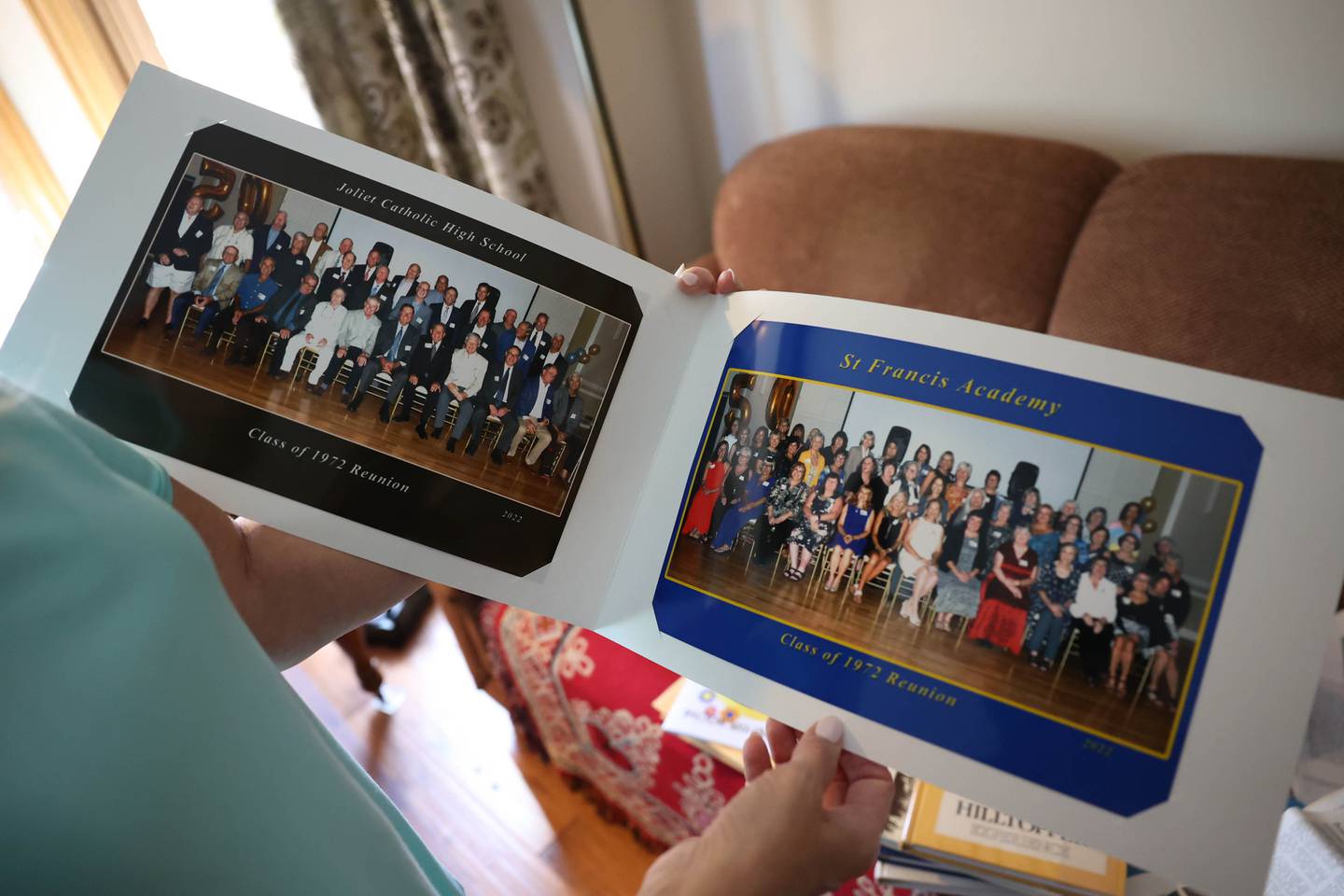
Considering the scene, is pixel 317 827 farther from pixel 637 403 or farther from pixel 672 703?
pixel 672 703

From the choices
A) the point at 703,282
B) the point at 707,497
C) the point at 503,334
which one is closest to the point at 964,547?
the point at 707,497

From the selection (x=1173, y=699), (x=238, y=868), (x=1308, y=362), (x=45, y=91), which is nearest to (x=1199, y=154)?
(x=1308, y=362)

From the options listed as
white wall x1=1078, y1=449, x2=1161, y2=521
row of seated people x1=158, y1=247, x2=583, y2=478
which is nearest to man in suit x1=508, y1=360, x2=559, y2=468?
row of seated people x1=158, y1=247, x2=583, y2=478

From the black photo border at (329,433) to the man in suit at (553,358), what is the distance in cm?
4

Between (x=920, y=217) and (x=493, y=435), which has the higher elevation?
(x=920, y=217)

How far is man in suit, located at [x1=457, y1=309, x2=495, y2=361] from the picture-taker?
0.70 m

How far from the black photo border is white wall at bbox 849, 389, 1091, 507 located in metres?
0.23

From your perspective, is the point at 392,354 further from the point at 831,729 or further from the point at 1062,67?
the point at 1062,67

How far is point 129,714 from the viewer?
0.37m

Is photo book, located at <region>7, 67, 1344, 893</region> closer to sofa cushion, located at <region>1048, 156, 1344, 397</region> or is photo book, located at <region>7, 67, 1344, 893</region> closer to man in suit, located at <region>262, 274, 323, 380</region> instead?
man in suit, located at <region>262, 274, 323, 380</region>

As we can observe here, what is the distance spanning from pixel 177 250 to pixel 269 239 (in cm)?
7

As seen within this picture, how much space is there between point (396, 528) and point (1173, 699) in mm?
620

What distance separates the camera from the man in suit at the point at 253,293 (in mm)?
662

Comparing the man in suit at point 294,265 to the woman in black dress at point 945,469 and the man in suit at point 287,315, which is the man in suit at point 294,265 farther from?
the woman in black dress at point 945,469
